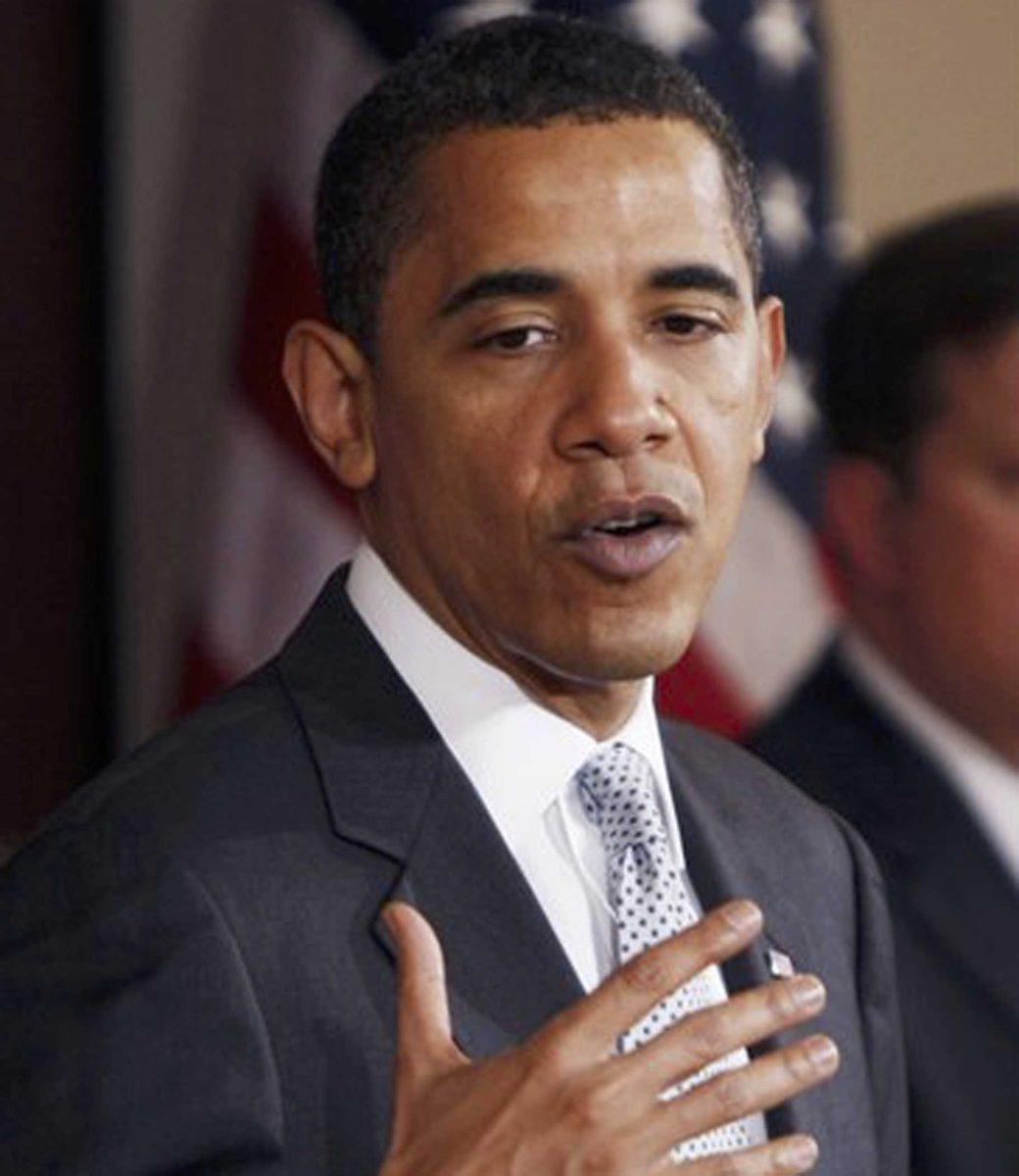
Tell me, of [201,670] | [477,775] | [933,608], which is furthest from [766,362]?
[201,670]

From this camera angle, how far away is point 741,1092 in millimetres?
1224

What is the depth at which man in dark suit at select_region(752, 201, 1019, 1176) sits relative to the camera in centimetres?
229

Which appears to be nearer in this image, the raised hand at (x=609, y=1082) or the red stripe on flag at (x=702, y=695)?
the raised hand at (x=609, y=1082)

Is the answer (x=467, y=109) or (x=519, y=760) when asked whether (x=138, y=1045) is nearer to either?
(x=519, y=760)

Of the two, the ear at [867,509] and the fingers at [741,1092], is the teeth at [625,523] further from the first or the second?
the ear at [867,509]

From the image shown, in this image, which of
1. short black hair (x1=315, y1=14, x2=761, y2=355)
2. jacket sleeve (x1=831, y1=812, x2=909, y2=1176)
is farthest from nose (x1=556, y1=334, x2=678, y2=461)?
jacket sleeve (x1=831, y1=812, x2=909, y2=1176)

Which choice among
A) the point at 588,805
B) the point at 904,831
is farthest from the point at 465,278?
the point at 904,831

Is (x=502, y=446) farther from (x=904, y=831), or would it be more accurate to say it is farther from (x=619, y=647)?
(x=904, y=831)

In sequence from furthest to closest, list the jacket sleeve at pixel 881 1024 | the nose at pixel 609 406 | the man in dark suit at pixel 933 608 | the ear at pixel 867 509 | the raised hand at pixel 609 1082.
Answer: the ear at pixel 867 509, the man in dark suit at pixel 933 608, the jacket sleeve at pixel 881 1024, the nose at pixel 609 406, the raised hand at pixel 609 1082

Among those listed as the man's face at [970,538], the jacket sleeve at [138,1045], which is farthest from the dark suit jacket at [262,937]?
the man's face at [970,538]

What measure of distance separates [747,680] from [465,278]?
1.60 metres

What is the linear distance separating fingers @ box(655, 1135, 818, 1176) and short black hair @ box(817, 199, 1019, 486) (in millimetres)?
1166

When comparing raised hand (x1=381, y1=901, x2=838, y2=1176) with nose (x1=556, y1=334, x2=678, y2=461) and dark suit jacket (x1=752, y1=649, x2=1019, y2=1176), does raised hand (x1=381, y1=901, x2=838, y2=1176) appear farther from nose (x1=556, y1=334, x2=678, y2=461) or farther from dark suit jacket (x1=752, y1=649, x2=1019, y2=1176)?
dark suit jacket (x1=752, y1=649, x2=1019, y2=1176)

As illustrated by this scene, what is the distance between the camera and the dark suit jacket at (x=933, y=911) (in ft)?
6.98
